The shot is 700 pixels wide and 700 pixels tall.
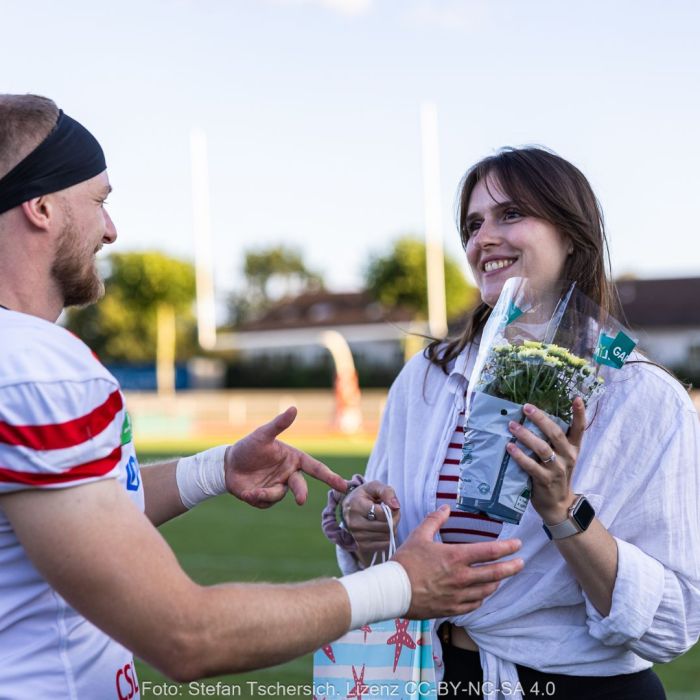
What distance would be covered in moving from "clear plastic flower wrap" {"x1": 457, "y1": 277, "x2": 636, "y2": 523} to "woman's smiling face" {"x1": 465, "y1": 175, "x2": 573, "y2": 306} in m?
0.39

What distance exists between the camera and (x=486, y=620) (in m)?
2.51

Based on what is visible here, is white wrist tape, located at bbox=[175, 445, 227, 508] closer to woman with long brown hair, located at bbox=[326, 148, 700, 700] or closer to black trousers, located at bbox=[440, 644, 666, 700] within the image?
woman with long brown hair, located at bbox=[326, 148, 700, 700]

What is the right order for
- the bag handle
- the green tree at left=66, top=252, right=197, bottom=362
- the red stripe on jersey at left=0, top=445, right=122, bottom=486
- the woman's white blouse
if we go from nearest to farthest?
the red stripe on jersey at left=0, top=445, right=122, bottom=486 → the woman's white blouse → the bag handle → the green tree at left=66, top=252, right=197, bottom=362

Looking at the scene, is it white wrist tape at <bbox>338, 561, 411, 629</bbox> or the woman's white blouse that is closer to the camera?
white wrist tape at <bbox>338, 561, 411, 629</bbox>

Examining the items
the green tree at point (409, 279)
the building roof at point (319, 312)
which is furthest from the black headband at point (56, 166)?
the building roof at point (319, 312)

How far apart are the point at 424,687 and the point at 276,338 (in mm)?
58346

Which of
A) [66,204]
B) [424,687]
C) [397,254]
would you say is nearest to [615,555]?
Answer: [424,687]

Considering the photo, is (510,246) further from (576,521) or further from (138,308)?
(138,308)

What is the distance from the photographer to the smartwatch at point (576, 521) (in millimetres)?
2266

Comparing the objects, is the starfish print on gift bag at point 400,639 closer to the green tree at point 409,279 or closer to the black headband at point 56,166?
the black headband at point 56,166

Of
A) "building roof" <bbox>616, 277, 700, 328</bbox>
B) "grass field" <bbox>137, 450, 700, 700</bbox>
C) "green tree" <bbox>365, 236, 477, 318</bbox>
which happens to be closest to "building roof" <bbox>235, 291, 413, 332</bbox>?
"green tree" <bbox>365, 236, 477, 318</bbox>

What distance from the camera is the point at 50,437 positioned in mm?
1689

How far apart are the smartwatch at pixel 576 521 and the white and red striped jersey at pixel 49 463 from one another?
1029mm

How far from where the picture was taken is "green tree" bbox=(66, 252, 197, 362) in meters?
50.9
